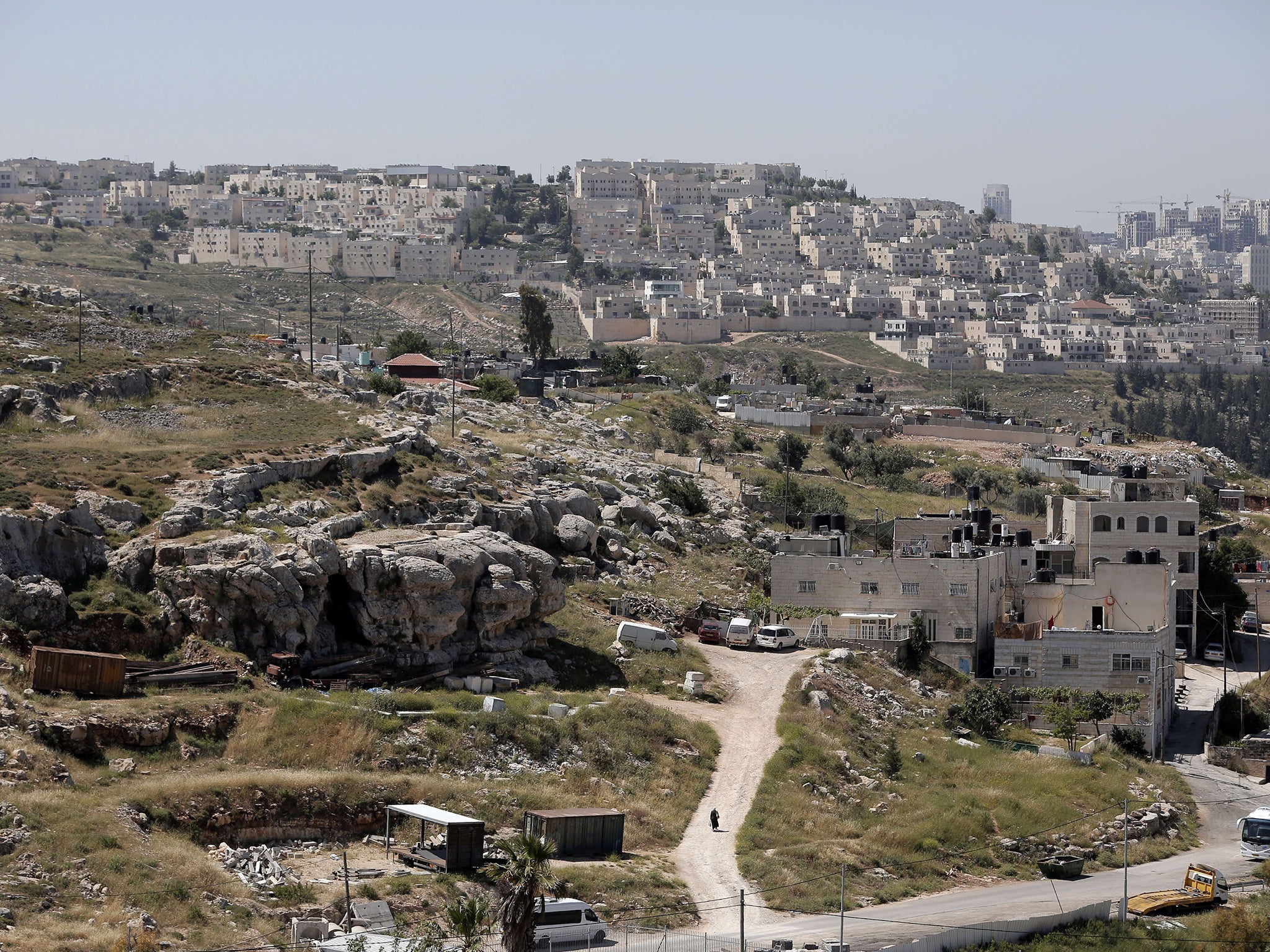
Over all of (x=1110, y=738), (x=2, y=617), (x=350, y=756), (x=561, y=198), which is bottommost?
(x=1110, y=738)

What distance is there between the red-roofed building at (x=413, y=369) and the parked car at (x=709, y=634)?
29087 millimetres

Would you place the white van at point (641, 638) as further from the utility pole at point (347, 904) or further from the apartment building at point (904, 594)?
the utility pole at point (347, 904)

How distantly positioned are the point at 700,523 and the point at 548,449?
537cm

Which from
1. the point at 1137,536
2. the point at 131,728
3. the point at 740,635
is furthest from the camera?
the point at 1137,536

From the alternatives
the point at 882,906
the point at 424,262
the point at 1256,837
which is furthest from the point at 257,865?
the point at 424,262

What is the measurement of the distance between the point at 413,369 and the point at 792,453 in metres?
14.0

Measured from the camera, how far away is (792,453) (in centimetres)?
6259

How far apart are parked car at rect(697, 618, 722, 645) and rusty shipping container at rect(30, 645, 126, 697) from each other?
43.3 ft

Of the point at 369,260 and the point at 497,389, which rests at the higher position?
the point at 369,260

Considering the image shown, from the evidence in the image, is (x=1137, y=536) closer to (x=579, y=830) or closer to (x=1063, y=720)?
(x=1063, y=720)

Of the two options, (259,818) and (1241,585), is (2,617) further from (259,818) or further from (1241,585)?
(1241,585)

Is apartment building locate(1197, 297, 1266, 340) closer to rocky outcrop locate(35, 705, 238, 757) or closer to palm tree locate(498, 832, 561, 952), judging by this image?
rocky outcrop locate(35, 705, 238, 757)

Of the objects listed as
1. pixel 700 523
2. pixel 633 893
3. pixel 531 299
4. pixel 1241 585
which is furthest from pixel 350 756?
pixel 531 299

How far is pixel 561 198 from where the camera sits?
187 m
